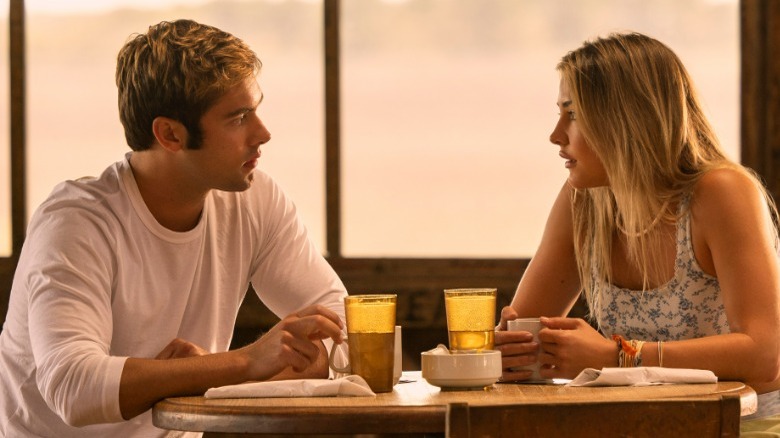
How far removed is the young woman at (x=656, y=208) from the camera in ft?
7.06

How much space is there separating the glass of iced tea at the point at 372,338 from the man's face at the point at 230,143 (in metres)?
0.60

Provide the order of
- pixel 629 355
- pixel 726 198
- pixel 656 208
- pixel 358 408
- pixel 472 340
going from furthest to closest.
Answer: pixel 656 208 → pixel 726 198 → pixel 629 355 → pixel 472 340 → pixel 358 408

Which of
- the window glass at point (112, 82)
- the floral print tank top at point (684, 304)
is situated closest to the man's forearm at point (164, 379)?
the floral print tank top at point (684, 304)

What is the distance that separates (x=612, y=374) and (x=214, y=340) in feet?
2.91

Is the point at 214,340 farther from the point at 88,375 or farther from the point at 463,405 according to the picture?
the point at 463,405

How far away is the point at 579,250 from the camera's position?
2.48 metres

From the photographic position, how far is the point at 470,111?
12.5 feet

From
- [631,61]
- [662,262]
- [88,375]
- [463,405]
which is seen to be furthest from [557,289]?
[463,405]

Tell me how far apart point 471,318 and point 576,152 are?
617 millimetres

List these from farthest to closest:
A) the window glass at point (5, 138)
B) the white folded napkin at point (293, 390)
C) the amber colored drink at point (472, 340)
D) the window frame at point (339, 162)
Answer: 1. the window glass at point (5, 138)
2. the window frame at point (339, 162)
3. the amber colored drink at point (472, 340)
4. the white folded napkin at point (293, 390)

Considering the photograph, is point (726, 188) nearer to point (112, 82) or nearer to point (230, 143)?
point (230, 143)

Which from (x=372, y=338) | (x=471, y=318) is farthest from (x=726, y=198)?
(x=372, y=338)

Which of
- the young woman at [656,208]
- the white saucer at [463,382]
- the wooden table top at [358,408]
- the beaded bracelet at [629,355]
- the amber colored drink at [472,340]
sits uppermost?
the young woman at [656,208]

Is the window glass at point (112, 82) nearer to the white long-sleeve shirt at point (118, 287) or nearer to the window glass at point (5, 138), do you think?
the window glass at point (5, 138)
